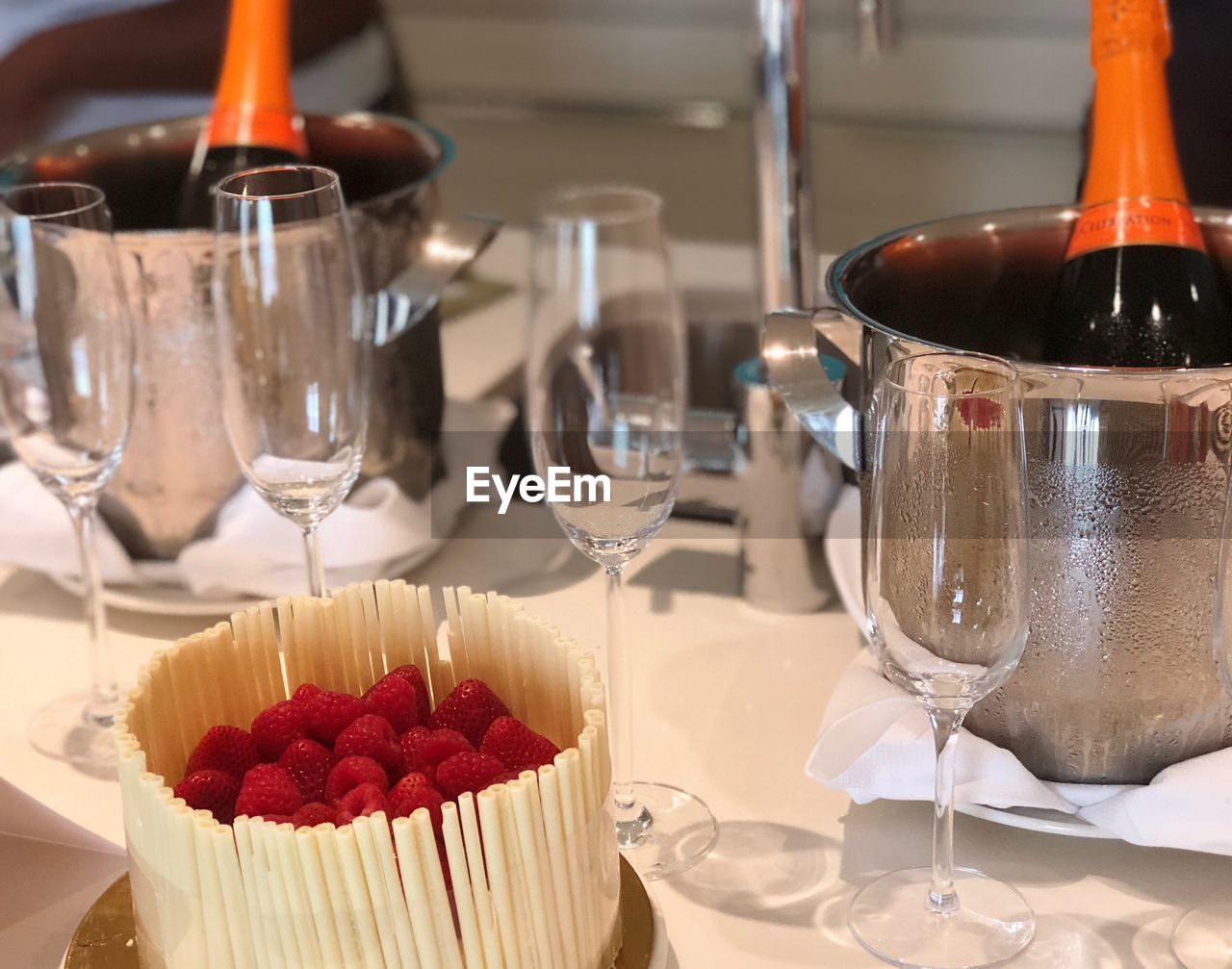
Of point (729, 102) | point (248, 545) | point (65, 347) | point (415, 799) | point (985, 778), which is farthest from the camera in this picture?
point (729, 102)

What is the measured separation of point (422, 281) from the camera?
2.52 ft

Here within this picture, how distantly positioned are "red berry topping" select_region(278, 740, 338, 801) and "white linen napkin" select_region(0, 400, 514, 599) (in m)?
0.30

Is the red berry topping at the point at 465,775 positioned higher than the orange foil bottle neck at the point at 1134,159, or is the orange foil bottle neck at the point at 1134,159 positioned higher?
the orange foil bottle neck at the point at 1134,159

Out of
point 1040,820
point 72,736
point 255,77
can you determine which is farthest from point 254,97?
point 1040,820

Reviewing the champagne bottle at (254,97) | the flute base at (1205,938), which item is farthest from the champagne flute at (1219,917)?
the champagne bottle at (254,97)

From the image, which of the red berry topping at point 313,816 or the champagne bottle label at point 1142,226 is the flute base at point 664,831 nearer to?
the red berry topping at point 313,816

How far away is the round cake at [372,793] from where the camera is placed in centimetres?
42

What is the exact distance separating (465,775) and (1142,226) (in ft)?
1.35

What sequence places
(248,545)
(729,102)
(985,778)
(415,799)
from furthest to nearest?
(729,102), (248,545), (985,778), (415,799)

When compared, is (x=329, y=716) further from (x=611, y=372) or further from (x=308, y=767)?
(x=611, y=372)

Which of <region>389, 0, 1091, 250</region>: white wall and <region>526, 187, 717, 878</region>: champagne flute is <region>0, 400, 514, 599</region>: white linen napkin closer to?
<region>526, 187, 717, 878</region>: champagne flute

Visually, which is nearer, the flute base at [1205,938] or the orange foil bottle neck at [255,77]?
the flute base at [1205,938]

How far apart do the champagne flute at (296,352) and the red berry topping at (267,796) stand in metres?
0.21

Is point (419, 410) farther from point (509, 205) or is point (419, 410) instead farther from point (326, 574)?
point (509, 205)
